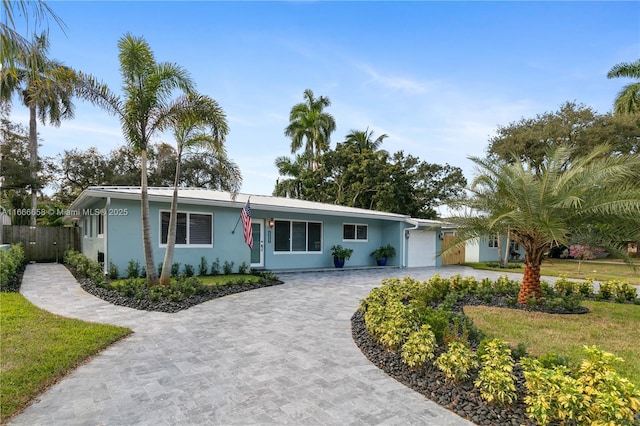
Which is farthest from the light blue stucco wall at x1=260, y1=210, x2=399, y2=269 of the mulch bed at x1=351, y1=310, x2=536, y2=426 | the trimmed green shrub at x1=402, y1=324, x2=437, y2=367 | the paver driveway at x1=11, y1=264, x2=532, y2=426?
the trimmed green shrub at x1=402, y1=324, x2=437, y2=367

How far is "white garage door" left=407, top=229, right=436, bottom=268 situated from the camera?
1662 cm

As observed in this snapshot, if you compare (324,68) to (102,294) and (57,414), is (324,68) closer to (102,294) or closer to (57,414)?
(102,294)

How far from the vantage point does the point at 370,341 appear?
16.5 ft

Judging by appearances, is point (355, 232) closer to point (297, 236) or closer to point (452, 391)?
point (297, 236)

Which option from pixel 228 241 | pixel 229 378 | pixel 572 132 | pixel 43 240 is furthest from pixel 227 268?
pixel 572 132

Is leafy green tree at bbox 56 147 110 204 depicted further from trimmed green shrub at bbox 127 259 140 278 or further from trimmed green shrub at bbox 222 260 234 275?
trimmed green shrub at bbox 127 259 140 278

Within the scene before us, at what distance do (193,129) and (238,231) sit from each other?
14.1 ft

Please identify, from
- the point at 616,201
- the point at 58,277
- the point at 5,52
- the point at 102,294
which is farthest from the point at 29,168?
the point at 616,201

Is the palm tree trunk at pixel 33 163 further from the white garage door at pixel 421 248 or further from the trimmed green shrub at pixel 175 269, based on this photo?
the white garage door at pixel 421 248

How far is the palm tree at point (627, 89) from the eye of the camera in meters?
12.7

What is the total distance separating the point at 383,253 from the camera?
16.0 m

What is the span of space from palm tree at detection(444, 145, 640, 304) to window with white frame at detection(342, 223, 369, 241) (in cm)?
833

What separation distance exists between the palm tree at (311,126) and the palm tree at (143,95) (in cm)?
1928

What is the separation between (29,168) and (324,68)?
17515 millimetres
